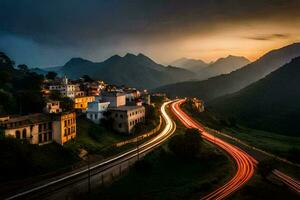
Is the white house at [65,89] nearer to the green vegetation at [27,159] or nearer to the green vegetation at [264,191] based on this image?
the green vegetation at [27,159]

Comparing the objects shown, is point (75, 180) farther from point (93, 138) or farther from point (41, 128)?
point (93, 138)

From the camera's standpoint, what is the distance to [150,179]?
5950cm

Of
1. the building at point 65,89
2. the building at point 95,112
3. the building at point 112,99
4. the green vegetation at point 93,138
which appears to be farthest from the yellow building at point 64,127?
the building at point 65,89

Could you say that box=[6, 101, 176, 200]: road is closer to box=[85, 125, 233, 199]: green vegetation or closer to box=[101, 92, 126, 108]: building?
box=[85, 125, 233, 199]: green vegetation

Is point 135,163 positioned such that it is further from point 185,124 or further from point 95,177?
point 185,124

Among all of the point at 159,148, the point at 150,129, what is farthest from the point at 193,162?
the point at 150,129

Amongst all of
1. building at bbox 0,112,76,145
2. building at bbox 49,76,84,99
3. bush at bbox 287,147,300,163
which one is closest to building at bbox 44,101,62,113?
building at bbox 0,112,76,145

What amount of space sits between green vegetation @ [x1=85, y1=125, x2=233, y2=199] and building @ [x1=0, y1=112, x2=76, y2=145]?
17.3 metres

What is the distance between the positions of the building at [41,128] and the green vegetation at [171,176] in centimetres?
1730

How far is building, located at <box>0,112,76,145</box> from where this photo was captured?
58.3 metres

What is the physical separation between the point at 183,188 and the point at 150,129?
4726 cm

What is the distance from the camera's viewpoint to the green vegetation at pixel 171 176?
4966 cm

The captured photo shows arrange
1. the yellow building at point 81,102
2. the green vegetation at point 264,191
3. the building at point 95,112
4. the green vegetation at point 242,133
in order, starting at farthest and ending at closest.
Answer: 1. the green vegetation at point 242,133
2. the yellow building at point 81,102
3. the building at point 95,112
4. the green vegetation at point 264,191

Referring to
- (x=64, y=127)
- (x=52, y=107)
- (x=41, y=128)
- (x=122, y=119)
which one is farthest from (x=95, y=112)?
(x=41, y=128)
